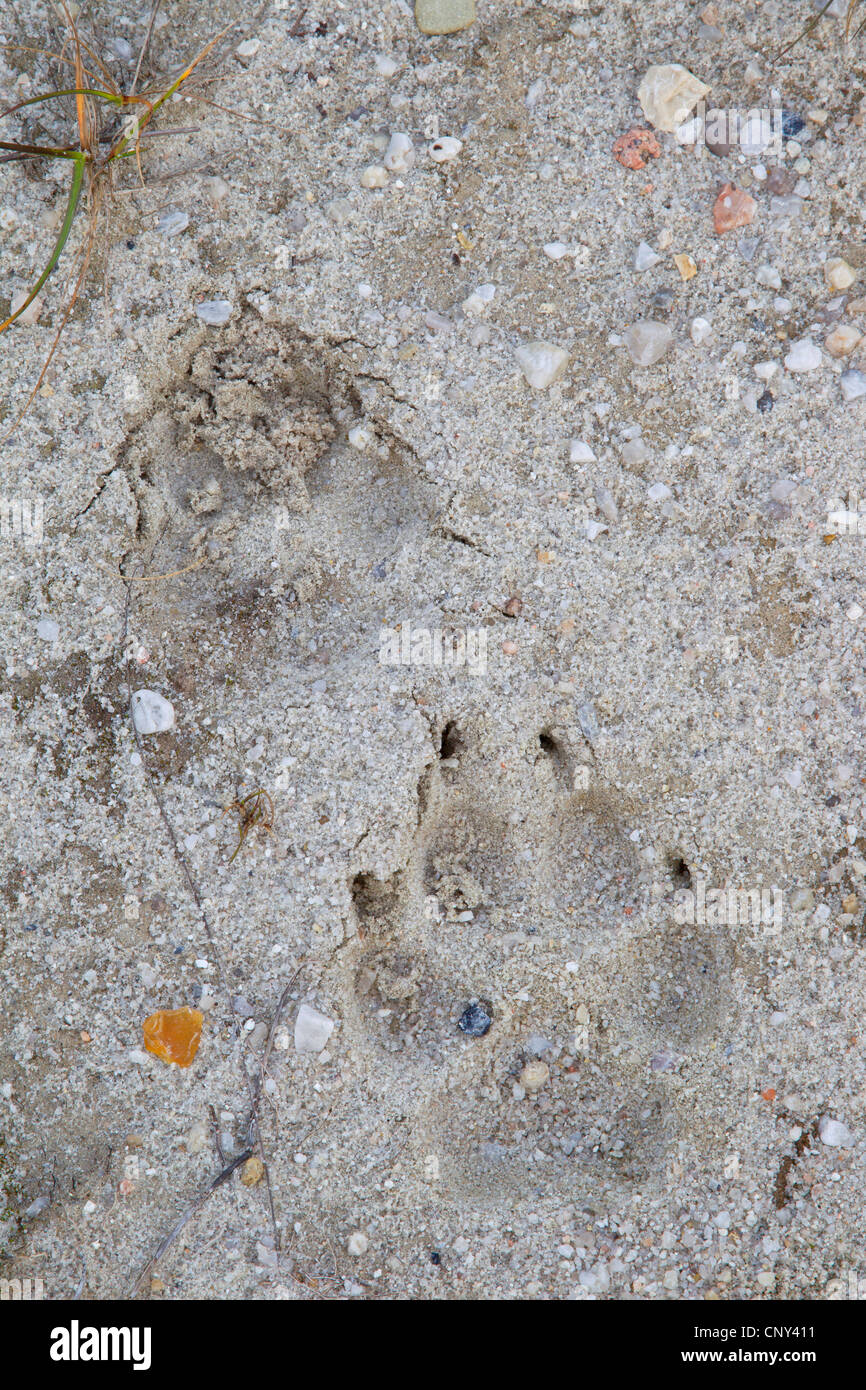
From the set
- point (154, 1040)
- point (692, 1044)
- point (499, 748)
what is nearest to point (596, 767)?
point (499, 748)

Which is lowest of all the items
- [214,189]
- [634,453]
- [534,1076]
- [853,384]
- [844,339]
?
[534,1076]

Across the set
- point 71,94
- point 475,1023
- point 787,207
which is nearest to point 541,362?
point 787,207

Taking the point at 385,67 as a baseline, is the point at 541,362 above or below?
below

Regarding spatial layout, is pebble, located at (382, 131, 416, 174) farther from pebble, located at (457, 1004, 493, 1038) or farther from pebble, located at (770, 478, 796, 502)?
pebble, located at (457, 1004, 493, 1038)

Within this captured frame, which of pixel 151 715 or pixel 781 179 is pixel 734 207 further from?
pixel 151 715

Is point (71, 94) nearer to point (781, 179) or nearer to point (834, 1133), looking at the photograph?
point (781, 179)

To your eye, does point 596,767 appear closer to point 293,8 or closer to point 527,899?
point 527,899
